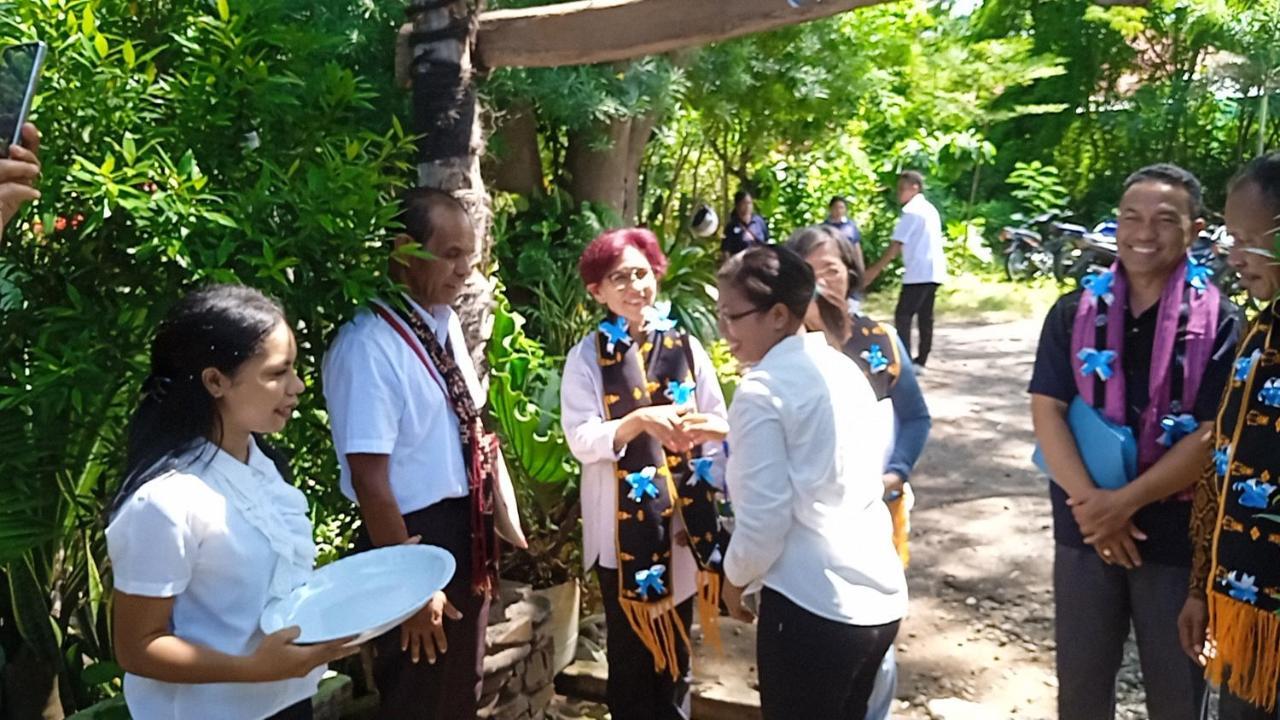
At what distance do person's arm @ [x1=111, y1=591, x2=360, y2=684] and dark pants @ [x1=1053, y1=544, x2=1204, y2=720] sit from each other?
1742 millimetres

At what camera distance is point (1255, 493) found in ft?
7.27

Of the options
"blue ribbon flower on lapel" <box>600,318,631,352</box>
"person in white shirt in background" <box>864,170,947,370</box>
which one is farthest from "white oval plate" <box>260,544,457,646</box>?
"person in white shirt in background" <box>864,170,947,370</box>

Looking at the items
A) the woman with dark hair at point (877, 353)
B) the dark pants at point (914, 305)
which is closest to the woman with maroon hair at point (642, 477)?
the woman with dark hair at point (877, 353)

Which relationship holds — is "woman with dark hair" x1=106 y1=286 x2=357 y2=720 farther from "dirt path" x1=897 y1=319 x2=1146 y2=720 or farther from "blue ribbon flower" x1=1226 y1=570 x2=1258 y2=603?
"dirt path" x1=897 y1=319 x2=1146 y2=720

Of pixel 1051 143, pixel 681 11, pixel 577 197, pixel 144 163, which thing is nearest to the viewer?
pixel 144 163

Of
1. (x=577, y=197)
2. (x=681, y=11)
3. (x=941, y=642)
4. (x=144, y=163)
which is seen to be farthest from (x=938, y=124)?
(x=144, y=163)

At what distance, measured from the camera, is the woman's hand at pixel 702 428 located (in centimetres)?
303

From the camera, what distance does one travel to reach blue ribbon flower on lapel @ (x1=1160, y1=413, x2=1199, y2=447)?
249 centimetres

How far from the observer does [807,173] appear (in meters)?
15.3

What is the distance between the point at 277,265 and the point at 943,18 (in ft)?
48.8

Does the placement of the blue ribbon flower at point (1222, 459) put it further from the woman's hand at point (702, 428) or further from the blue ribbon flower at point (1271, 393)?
the woman's hand at point (702, 428)

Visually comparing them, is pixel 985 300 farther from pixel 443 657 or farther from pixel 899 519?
pixel 443 657

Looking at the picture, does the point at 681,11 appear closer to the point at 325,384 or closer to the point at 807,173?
the point at 325,384

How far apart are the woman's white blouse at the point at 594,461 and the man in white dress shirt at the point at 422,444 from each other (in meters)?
0.46
